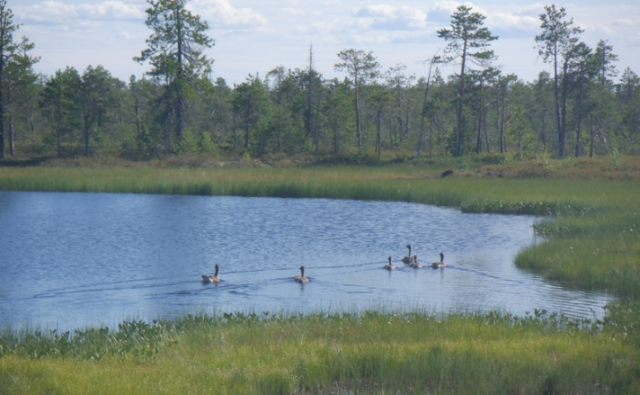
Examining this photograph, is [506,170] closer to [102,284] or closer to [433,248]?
[433,248]

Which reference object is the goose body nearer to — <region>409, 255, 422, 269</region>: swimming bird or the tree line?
<region>409, 255, 422, 269</region>: swimming bird

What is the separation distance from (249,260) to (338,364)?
12.4m

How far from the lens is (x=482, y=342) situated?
10.8 m

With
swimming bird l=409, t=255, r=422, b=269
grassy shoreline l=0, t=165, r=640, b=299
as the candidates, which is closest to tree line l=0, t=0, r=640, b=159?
grassy shoreline l=0, t=165, r=640, b=299

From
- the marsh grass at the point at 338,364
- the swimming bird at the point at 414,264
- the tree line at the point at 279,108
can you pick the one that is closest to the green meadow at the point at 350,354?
the marsh grass at the point at 338,364

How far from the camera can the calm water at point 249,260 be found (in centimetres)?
1589

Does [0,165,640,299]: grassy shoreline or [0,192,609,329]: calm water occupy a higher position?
[0,165,640,299]: grassy shoreline

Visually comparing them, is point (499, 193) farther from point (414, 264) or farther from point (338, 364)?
point (338, 364)

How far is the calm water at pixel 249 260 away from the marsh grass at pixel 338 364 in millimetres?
3003

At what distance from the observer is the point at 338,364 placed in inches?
384

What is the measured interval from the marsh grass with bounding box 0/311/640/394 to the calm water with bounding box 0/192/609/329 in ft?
9.85

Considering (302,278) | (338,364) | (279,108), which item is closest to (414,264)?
(302,278)

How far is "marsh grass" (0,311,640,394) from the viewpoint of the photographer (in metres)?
8.90

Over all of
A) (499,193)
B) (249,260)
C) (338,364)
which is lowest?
(249,260)
